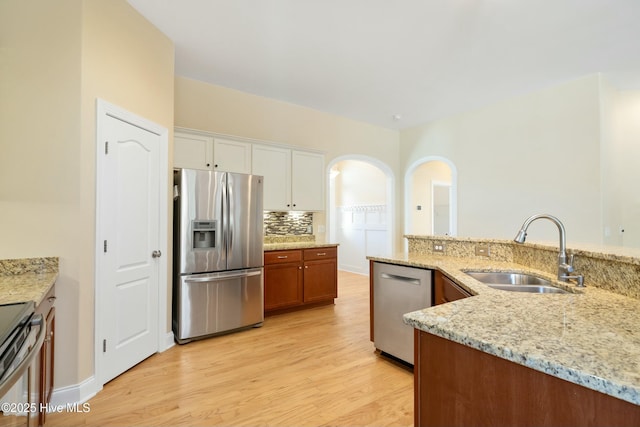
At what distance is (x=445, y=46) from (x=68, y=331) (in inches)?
156

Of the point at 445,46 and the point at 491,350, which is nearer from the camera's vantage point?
the point at 491,350

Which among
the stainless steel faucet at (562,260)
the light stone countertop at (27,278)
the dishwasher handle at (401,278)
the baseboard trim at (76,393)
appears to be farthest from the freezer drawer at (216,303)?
the stainless steel faucet at (562,260)

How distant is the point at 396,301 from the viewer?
253cm

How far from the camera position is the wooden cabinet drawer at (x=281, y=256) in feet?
12.0

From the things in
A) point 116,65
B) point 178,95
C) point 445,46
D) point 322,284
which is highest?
point 445,46

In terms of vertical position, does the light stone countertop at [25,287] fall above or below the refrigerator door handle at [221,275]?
above

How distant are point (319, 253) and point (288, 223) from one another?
0.73 metres

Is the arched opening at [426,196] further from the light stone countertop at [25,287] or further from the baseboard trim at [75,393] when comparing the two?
the light stone countertop at [25,287]

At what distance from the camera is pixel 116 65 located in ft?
7.56

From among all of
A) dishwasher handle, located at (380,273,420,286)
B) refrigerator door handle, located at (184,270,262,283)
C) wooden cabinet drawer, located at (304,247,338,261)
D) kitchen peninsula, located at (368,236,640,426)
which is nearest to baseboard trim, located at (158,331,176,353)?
refrigerator door handle, located at (184,270,262,283)

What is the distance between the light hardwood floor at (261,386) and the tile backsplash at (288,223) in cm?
153

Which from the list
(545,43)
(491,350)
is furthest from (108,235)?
(545,43)

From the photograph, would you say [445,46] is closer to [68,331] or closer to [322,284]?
[322,284]

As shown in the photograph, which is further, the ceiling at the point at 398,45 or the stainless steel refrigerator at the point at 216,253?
the stainless steel refrigerator at the point at 216,253
